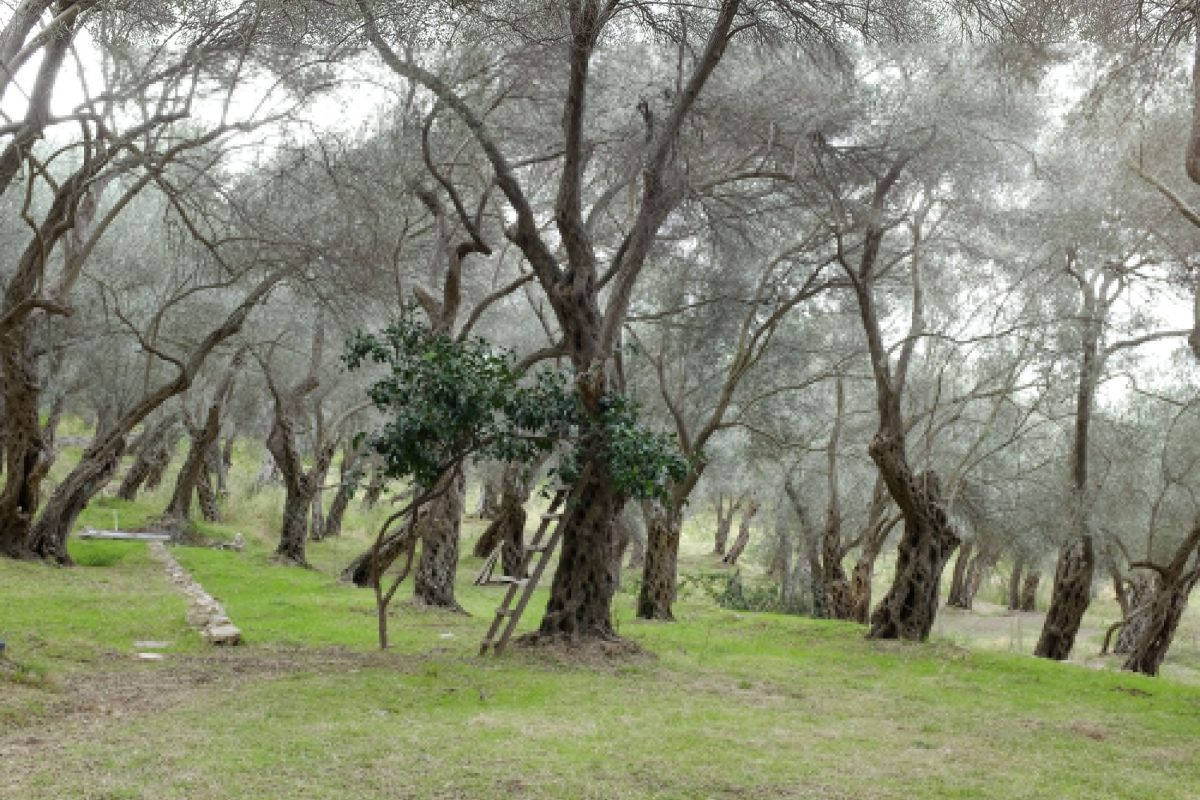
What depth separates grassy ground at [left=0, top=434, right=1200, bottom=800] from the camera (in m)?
6.73

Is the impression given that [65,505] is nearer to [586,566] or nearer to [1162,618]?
[586,566]

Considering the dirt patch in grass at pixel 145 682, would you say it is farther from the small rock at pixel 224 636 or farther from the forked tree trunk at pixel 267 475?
the forked tree trunk at pixel 267 475

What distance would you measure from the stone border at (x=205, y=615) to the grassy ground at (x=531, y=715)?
0.76ft

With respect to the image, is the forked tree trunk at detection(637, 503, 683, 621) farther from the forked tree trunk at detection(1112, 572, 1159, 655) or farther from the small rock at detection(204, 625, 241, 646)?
the small rock at detection(204, 625, 241, 646)

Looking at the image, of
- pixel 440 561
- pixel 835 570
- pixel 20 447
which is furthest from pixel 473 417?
pixel 835 570

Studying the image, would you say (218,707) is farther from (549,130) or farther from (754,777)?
A: (549,130)

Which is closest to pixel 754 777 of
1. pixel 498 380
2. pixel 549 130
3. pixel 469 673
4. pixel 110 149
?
pixel 469 673

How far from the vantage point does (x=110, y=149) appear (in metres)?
12.3

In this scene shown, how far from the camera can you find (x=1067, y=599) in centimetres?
1797

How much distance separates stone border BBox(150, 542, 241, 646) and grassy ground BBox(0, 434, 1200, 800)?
233 mm

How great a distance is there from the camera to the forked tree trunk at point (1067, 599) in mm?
17797

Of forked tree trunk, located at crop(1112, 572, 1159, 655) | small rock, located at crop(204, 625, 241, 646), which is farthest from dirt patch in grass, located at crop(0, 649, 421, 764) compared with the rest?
forked tree trunk, located at crop(1112, 572, 1159, 655)

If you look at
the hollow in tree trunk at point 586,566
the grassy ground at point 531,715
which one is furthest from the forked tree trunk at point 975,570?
the hollow in tree trunk at point 586,566

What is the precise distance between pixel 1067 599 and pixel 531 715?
12.0m
